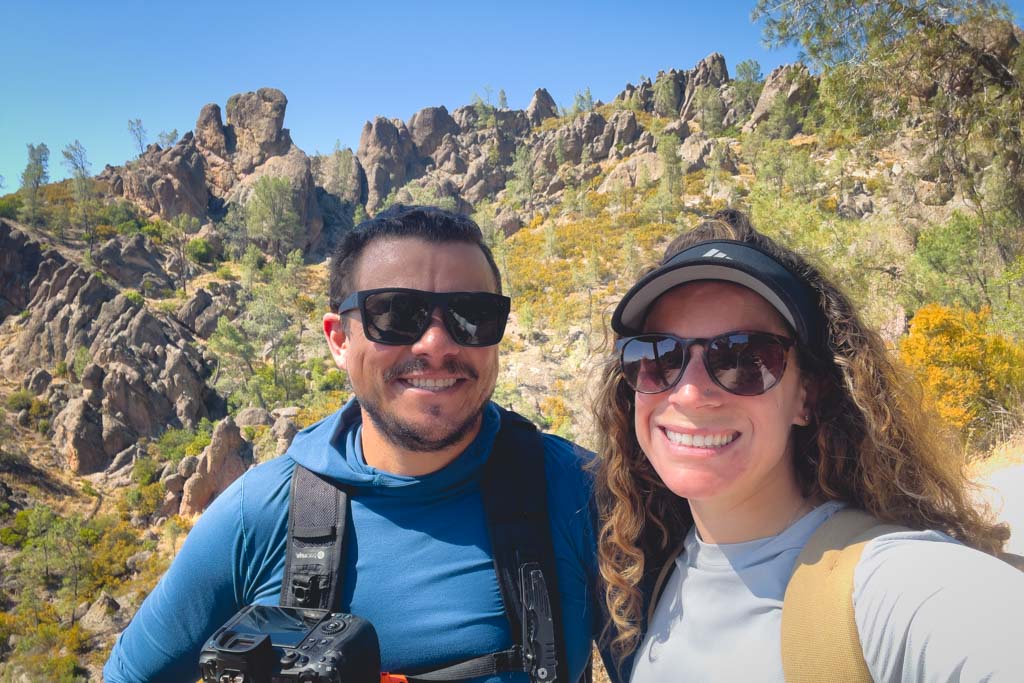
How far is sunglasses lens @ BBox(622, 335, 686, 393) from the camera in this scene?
4.39 feet

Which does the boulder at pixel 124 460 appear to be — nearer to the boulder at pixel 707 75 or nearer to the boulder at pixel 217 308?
the boulder at pixel 217 308

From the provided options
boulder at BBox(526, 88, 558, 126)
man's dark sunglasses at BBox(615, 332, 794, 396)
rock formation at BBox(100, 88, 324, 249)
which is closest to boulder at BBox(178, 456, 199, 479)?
man's dark sunglasses at BBox(615, 332, 794, 396)

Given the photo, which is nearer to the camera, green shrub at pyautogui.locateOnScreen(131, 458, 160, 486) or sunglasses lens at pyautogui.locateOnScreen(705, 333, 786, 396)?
sunglasses lens at pyautogui.locateOnScreen(705, 333, 786, 396)

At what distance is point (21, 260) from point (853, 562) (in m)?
50.1

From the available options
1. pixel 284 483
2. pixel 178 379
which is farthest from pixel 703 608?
pixel 178 379

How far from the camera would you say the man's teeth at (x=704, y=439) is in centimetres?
126

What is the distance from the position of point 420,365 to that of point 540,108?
77.9 meters

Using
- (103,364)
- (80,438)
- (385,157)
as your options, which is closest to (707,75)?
(385,157)

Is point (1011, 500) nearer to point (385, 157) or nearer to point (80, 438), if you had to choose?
point (80, 438)

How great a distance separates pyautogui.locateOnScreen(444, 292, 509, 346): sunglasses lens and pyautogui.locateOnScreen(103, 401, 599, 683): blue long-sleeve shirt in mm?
335

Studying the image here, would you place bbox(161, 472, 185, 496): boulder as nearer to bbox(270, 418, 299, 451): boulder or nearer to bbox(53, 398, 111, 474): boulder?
bbox(270, 418, 299, 451): boulder

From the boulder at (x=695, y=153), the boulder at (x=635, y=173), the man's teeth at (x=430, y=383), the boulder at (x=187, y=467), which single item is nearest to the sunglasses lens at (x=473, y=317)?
the man's teeth at (x=430, y=383)

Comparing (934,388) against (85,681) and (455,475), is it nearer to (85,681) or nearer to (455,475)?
(455,475)

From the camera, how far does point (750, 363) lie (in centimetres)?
125
